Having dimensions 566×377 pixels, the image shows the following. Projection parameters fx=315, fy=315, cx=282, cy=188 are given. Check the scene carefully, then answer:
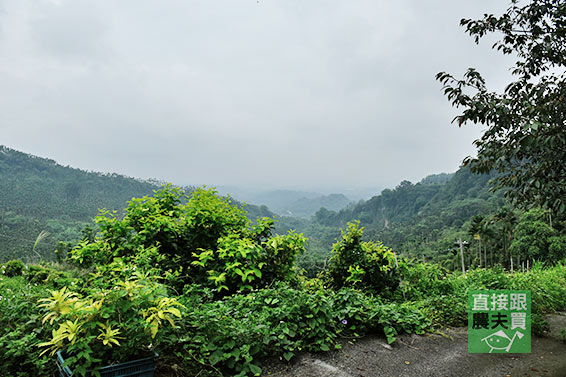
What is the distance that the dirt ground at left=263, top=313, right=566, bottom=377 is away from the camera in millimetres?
2488

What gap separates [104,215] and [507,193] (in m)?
4.87

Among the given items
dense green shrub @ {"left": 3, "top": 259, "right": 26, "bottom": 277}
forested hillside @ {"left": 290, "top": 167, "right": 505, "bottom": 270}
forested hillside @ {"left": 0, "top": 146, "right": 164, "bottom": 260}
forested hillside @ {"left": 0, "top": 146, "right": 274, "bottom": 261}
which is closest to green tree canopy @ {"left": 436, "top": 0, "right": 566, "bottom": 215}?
dense green shrub @ {"left": 3, "top": 259, "right": 26, "bottom": 277}

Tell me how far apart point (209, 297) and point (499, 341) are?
2.92 metres

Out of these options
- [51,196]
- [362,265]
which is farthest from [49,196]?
[362,265]

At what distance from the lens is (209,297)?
296 cm

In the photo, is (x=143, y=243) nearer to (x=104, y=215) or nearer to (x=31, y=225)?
(x=104, y=215)

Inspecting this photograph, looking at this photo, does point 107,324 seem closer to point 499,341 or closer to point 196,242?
point 196,242

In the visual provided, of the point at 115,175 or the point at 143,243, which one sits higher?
the point at 115,175

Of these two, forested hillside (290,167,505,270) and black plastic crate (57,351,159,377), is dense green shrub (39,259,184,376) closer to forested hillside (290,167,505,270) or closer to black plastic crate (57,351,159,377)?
black plastic crate (57,351,159,377)

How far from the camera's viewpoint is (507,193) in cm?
346

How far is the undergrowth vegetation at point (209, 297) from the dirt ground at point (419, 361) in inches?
4.5

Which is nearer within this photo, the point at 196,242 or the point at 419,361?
the point at 419,361

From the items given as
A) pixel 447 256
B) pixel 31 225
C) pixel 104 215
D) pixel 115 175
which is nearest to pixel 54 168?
pixel 115 175

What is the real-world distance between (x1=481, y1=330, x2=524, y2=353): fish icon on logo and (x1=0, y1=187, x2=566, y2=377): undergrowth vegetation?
0.49 m
